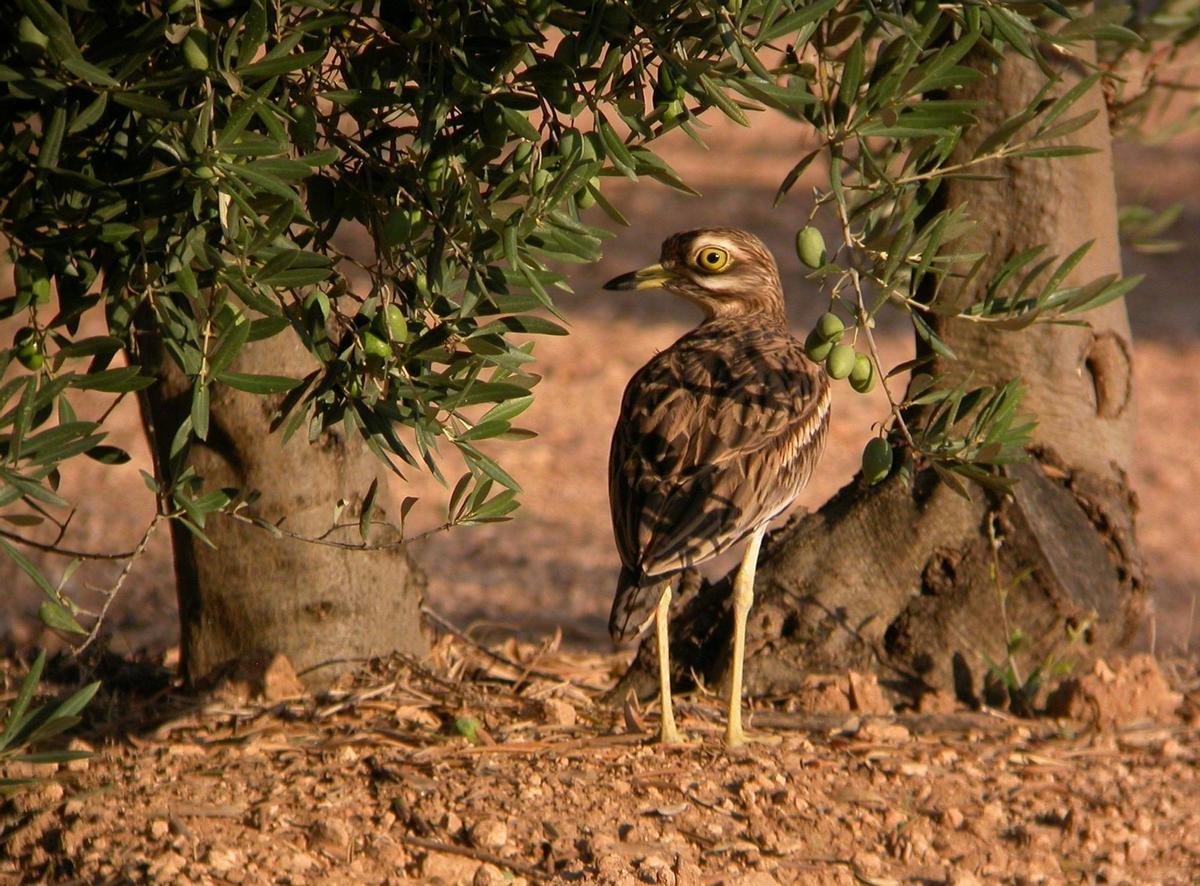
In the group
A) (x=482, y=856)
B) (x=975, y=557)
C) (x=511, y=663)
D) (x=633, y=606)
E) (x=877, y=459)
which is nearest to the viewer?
(x=877, y=459)

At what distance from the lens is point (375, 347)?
98.7 inches

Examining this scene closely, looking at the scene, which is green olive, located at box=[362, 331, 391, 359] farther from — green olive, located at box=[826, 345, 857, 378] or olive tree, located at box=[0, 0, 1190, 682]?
green olive, located at box=[826, 345, 857, 378]

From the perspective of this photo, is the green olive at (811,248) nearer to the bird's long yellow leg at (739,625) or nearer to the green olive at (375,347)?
the green olive at (375,347)

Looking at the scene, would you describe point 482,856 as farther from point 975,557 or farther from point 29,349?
point 975,557

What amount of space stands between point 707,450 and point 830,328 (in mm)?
1142

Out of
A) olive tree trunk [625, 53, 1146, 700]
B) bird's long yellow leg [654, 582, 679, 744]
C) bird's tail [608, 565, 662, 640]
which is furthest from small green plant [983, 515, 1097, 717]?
bird's tail [608, 565, 662, 640]

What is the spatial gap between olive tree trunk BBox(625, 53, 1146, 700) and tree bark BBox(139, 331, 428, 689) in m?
0.77

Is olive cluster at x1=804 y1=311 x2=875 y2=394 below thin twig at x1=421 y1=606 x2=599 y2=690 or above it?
above

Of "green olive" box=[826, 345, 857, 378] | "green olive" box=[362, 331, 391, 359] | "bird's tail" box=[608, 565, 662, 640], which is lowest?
"bird's tail" box=[608, 565, 662, 640]

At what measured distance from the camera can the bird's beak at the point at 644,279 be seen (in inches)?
163

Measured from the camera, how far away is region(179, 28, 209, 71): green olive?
2172 millimetres

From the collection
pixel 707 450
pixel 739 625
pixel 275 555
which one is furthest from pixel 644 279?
pixel 275 555

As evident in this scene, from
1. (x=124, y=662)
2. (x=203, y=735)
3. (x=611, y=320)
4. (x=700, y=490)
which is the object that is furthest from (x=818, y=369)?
(x=611, y=320)

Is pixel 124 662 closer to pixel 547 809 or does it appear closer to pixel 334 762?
pixel 334 762
